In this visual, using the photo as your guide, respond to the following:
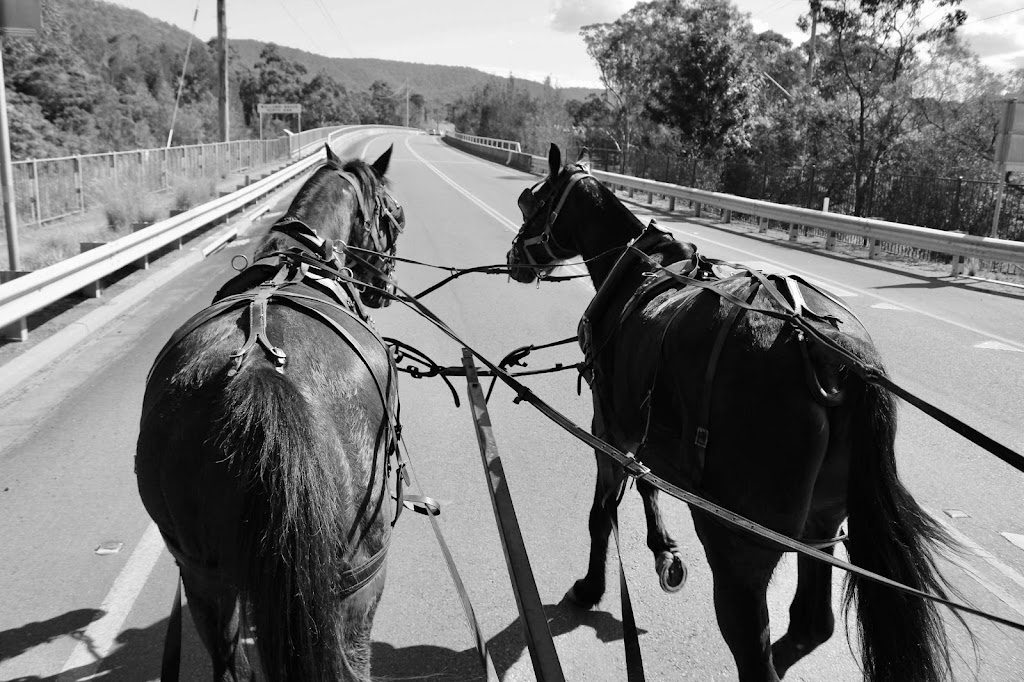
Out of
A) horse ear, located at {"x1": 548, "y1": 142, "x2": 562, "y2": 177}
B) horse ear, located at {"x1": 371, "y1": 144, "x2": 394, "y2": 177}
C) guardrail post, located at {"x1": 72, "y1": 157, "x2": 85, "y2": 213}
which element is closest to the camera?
horse ear, located at {"x1": 548, "y1": 142, "x2": 562, "y2": 177}

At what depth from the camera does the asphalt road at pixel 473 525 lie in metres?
3.68

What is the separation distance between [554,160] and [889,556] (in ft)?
10.7

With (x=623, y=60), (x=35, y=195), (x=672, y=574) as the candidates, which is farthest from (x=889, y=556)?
(x=623, y=60)

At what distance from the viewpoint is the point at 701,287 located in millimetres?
3396

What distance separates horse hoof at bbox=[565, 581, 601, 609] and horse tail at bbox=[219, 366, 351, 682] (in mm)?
2000

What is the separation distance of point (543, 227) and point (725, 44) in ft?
89.9

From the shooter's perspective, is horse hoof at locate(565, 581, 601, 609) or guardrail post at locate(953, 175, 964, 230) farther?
guardrail post at locate(953, 175, 964, 230)

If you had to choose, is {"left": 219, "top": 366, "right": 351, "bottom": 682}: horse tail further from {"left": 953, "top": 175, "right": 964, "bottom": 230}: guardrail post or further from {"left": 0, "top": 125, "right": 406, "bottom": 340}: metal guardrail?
{"left": 953, "top": 175, "right": 964, "bottom": 230}: guardrail post

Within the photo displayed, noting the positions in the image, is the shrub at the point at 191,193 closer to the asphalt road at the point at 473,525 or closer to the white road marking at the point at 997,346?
the asphalt road at the point at 473,525

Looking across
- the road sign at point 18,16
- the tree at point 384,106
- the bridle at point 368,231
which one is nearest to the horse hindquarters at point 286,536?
the bridle at point 368,231

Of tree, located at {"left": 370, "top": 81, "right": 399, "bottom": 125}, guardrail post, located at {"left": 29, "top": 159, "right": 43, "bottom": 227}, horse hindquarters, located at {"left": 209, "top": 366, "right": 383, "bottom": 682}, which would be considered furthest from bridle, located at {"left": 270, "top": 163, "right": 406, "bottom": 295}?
tree, located at {"left": 370, "top": 81, "right": 399, "bottom": 125}

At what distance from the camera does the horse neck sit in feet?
16.2

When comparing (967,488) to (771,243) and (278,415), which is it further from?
(771,243)

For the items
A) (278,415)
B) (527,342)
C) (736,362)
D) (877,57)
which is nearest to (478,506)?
(736,362)
